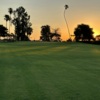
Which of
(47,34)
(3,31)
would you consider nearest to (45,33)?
(47,34)

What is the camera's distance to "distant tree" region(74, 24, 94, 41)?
461ft

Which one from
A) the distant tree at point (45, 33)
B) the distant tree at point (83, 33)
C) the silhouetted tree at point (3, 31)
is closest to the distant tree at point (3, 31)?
the silhouetted tree at point (3, 31)

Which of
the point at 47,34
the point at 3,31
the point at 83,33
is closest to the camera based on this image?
the point at 83,33

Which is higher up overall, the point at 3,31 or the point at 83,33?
the point at 83,33

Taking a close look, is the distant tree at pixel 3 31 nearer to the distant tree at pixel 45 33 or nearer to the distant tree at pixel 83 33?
the distant tree at pixel 45 33

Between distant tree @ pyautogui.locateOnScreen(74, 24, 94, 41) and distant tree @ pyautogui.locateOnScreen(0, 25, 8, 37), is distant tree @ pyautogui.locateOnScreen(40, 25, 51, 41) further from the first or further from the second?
distant tree @ pyautogui.locateOnScreen(74, 24, 94, 41)

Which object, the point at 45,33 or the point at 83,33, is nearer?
the point at 83,33

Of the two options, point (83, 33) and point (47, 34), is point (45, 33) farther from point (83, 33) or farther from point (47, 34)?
point (83, 33)

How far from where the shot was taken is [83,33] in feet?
470

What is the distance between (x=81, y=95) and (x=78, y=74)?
4.28 m

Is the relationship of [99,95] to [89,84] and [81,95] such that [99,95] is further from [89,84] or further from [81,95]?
[89,84]

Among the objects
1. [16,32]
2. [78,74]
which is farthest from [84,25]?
[78,74]

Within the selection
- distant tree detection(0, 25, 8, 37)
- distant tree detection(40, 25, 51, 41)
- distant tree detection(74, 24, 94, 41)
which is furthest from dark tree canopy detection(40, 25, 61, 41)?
distant tree detection(0, 25, 8, 37)

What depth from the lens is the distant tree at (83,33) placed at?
141 meters
